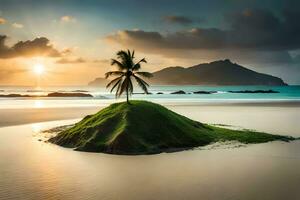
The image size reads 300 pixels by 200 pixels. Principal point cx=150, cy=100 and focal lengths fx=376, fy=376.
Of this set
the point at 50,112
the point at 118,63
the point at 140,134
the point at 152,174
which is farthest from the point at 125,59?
the point at 50,112

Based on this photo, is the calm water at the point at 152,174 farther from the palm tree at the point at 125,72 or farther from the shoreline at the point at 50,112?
the shoreline at the point at 50,112

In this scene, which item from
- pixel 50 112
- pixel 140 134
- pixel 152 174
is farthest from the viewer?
pixel 50 112

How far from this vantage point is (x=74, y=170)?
29.6m

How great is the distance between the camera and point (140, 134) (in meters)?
39.4

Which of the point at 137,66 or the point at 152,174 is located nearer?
the point at 152,174

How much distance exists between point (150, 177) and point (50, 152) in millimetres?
14089

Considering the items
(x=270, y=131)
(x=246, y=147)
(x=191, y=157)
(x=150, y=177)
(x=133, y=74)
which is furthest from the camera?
A: (x=270, y=131)

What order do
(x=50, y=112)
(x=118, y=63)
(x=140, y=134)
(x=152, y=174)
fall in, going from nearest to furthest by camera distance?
(x=152, y=174)
(x=140, y=134)
(x=118, y=63)
(x=50, y=112)

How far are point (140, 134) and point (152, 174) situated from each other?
11391mm

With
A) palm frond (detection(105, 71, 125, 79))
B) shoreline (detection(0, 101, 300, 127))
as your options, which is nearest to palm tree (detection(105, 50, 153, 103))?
palm frond (detection(105, 71, 125, 79))

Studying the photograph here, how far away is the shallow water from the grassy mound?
2.08m

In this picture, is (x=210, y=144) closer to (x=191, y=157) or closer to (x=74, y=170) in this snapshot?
(x=191, y=157)

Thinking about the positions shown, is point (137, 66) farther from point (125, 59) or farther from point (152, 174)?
point (152, 174)

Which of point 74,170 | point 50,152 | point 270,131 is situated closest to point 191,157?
point 74,170
